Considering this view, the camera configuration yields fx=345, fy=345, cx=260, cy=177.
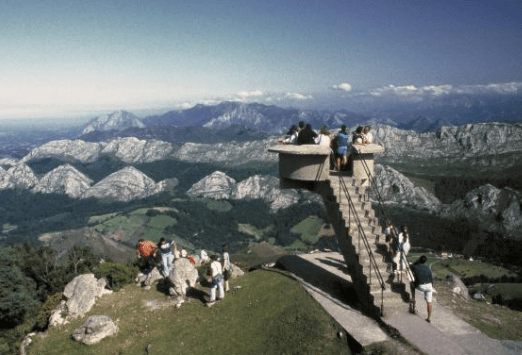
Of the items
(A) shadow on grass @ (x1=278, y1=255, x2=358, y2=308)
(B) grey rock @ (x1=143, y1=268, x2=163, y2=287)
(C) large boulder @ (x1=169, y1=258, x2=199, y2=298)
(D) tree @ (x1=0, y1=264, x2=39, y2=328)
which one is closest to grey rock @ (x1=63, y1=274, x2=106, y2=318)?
(B) grey rock @ (x1=143, y1=268, x2=163, y2=287)

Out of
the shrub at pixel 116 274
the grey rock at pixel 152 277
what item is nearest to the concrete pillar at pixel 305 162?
the grey rock at pixel 152 277

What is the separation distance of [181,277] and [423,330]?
42.6 feet

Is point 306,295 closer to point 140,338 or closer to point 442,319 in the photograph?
point 442,319

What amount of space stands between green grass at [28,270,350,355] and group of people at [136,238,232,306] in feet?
2.93

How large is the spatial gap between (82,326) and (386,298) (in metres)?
14.7

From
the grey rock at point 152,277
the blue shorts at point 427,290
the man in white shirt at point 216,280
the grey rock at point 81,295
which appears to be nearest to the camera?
the blue shorts at point 427,290

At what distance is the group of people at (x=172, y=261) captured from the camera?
18.5m

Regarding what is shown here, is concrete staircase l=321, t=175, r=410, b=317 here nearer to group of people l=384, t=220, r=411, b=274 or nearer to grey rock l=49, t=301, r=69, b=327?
group of people l=384, t=220, r=411, b=274

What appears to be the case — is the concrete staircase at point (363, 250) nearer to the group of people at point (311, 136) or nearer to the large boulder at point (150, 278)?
the group of people at point (311, 136)

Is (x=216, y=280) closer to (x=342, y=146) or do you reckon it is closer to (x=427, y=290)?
(x=427, y=290)

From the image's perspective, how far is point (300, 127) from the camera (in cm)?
2166

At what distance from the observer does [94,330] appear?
16.7 meters

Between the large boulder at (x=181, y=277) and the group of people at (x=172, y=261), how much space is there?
3.20 feet

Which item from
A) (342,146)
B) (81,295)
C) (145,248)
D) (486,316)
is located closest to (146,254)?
(145,248)
